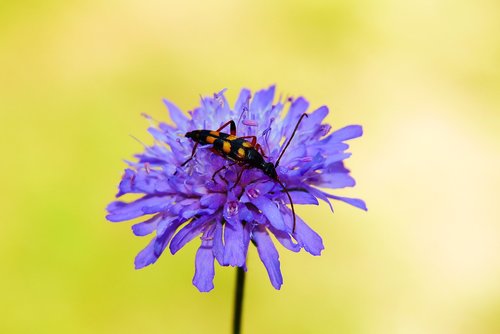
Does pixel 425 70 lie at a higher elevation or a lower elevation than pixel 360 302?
higher

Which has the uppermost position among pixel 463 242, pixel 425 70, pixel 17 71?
pixel 425 70

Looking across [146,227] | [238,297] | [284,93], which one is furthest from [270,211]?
[284,93]

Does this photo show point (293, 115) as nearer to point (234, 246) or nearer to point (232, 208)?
point (232, 208)

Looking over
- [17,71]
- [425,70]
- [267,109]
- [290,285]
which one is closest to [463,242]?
[290,285]

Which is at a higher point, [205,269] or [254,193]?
[254,193]

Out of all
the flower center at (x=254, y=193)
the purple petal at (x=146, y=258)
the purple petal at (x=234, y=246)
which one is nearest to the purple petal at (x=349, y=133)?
the flower center at (x=254, y=193)

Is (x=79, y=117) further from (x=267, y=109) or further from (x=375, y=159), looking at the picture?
(x=267, y=109)

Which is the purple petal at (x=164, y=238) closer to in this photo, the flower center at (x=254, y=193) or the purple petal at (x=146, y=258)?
the purple petal at (x=146, y=258)
